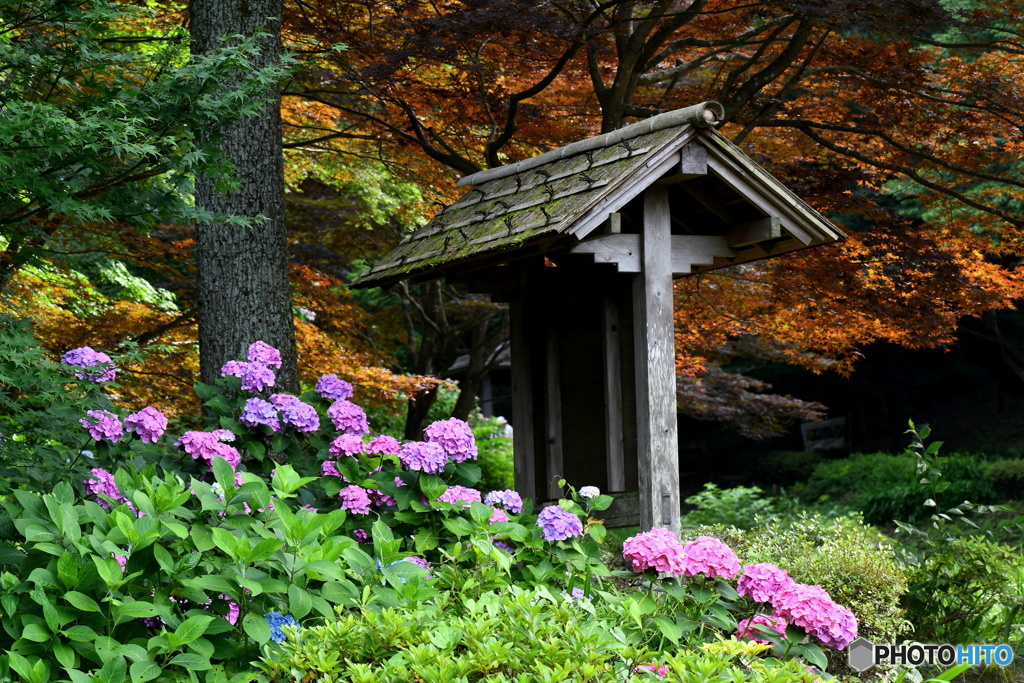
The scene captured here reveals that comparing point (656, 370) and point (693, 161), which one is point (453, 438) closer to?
point (656, 370)

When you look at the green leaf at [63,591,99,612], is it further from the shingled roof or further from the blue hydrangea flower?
the shingled roof

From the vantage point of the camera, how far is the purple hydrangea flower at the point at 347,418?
13.1 ft

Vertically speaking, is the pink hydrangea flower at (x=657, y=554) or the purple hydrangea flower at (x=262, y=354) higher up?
the purple hydrangea flower at (x=262, y=354)

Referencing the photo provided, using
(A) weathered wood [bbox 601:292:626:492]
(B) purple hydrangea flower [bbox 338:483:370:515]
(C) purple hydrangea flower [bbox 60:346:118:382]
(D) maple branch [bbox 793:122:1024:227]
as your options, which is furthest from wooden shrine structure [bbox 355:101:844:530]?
(D) maple branch [bbox 793:122:1024:227]

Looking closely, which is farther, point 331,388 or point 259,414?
point 331,388

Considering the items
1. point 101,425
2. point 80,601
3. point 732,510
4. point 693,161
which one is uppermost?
point 693,161

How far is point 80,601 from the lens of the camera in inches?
102

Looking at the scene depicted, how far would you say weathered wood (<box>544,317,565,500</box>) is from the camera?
5.21 metres

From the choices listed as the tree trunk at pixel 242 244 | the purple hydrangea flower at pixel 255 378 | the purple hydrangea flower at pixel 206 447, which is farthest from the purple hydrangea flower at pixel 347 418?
the tree trunk at pixel 242 244

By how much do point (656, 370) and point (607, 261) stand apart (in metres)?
0.58

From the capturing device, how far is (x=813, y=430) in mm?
18828

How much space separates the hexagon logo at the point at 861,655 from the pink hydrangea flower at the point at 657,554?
1.75m

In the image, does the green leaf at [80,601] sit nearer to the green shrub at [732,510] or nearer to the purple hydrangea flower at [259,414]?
the purple hydrangea flower at [259,414]

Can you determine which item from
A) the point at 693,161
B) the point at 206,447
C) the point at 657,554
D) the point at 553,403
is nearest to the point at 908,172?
the point at 693,161
